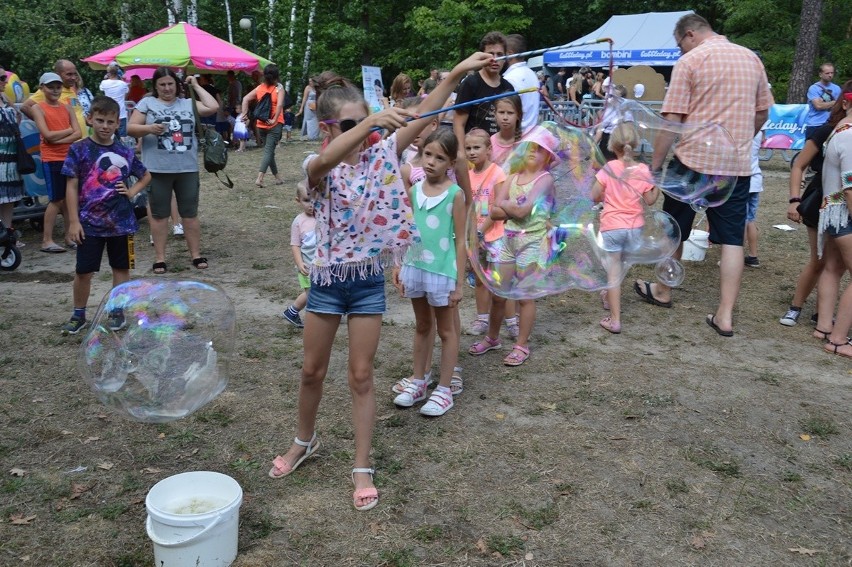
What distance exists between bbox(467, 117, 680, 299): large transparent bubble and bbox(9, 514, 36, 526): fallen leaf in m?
2.64

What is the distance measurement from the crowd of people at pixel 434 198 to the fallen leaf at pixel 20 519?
38.4 inches

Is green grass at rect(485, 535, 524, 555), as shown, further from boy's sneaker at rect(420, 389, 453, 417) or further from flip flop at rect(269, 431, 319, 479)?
boy's sneaker at rect(420, 389, 453, 417)

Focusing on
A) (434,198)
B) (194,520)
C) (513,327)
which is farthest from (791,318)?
(194,520)

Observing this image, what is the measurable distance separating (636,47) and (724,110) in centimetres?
1920

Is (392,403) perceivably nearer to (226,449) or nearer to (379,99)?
(226,449)

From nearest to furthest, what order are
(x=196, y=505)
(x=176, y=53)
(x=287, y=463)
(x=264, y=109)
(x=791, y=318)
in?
(x=196, y=505) < (x=287, y=463) < (x=791, y=318) < (x=264, y=109) < (x=176, y=53)

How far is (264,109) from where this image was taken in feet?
44.1

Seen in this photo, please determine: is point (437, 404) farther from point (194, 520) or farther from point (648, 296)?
point (648, 296)

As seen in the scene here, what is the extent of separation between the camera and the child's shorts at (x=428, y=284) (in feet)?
14.1

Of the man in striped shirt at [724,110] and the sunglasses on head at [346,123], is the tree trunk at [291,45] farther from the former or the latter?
the sunglasses on head at [346,123]

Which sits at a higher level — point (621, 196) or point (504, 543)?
point (621, 196)

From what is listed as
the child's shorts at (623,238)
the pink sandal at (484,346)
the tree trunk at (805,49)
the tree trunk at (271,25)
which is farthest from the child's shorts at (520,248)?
the tree trunk at (271,25)

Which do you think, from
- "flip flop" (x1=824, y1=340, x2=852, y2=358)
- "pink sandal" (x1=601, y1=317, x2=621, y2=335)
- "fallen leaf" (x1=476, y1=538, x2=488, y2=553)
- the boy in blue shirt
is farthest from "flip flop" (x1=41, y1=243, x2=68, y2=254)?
"flip flop" (x1=824, y1=340, x2=852, y2=358)

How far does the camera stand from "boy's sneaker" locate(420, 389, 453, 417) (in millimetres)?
4484
